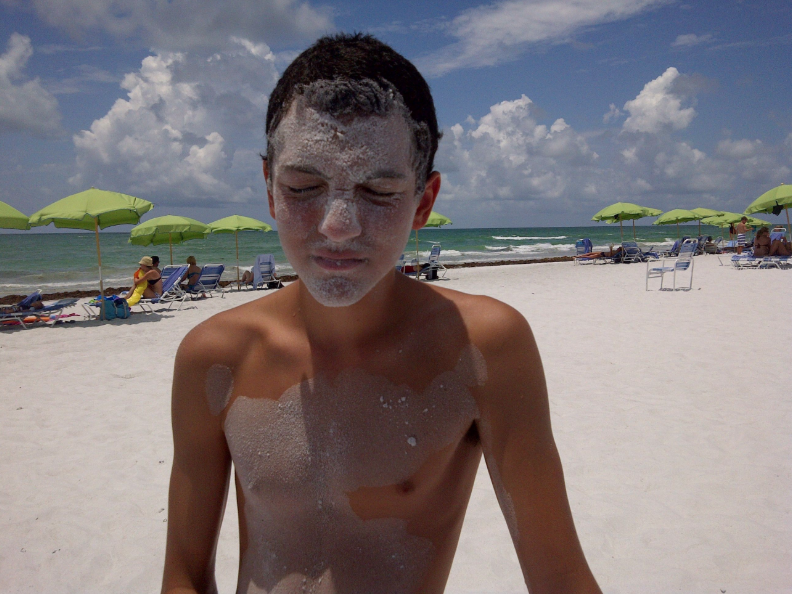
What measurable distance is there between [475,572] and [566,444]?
5.72ft

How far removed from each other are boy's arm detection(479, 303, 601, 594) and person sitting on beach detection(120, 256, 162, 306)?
12.3 metres

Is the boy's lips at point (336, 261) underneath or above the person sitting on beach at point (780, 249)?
above

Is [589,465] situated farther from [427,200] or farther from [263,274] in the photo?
[263,274]

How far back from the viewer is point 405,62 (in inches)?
43.8

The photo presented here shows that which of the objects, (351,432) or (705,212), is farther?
(705,212)

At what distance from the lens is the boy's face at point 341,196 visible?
1.02 m

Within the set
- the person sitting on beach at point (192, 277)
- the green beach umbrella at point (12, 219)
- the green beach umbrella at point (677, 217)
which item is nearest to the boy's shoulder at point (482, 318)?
the green beach umbrella at point (12, 219)

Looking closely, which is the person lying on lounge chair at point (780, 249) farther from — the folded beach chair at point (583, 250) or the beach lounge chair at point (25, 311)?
the beach lounge chair at point (25, 311)

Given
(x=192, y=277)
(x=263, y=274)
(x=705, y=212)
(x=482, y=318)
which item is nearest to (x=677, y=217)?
(x=705, y=212)

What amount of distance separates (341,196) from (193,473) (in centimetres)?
74

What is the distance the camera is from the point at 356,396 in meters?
1.17

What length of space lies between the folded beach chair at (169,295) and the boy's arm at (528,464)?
39.6 ft

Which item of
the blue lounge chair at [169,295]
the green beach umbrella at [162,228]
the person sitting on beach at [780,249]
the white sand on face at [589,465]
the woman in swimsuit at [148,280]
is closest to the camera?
the white sand on face at [589,465]

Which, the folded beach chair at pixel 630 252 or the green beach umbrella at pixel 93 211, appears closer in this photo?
the green beach umbrella at pixel 93 211
